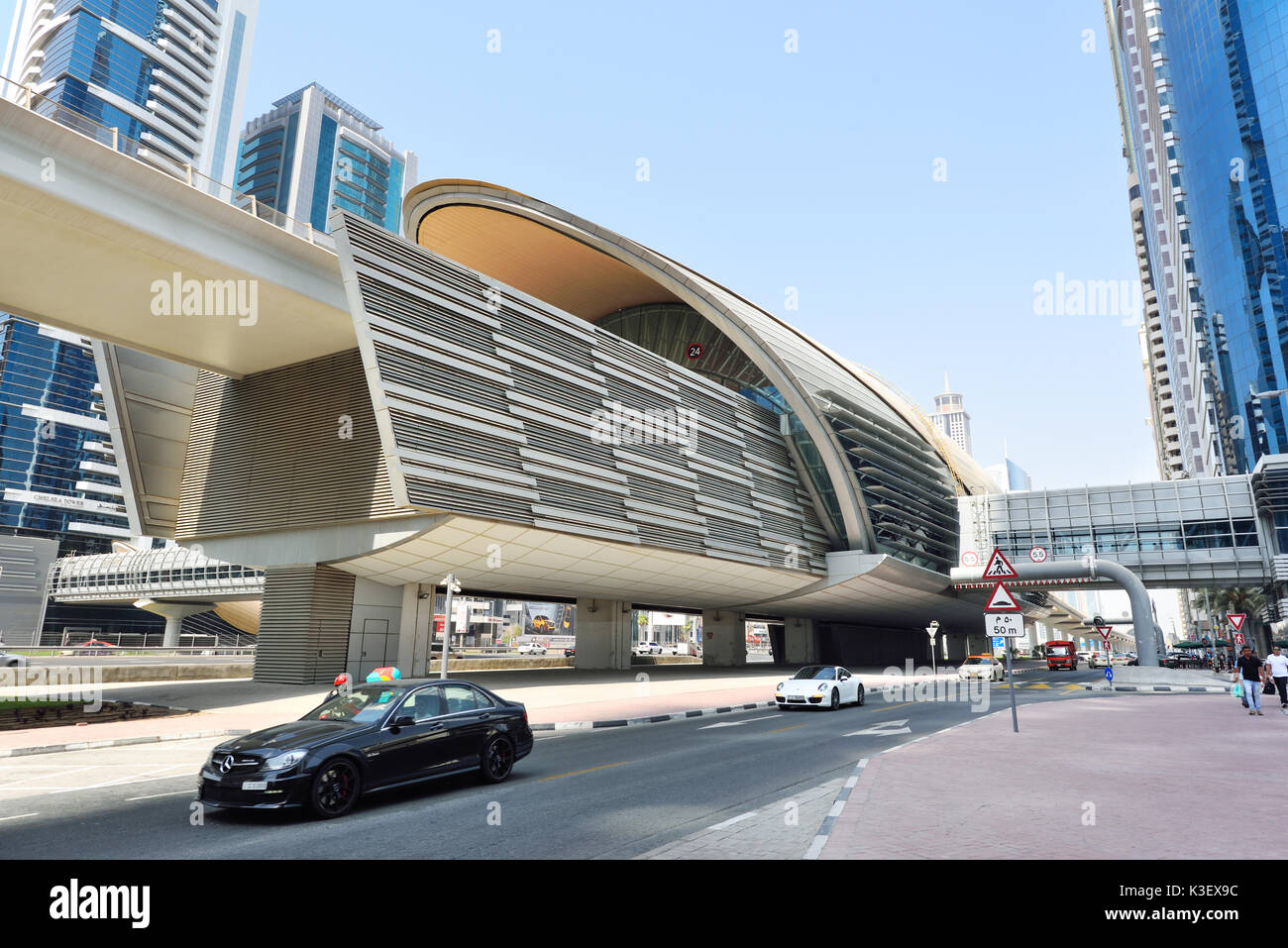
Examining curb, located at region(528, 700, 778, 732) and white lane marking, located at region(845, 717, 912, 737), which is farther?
curb, located at region(528, 700, 778, 732)

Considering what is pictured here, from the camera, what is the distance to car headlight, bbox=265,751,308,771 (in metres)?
7.45

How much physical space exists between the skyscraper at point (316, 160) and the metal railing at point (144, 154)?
428ft

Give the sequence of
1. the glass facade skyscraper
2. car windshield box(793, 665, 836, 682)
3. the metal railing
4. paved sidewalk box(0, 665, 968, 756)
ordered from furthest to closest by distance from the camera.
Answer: the glass facade skyscraper
car windshield box(793, 665, 836, 682)
the metal railing
paved sidewalk box(0, 665, 968, 756)

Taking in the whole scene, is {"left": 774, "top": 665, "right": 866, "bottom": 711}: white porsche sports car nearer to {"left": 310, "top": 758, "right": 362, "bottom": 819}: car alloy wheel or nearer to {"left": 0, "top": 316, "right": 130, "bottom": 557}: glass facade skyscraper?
{"left": 310, "top": 758, "right": 362, "bottom": 819}: car alloy wheel

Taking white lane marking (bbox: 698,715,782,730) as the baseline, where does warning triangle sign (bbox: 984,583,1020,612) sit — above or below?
above

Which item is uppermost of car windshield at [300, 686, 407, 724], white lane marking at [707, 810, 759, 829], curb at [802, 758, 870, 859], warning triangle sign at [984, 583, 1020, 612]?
warning triangle sign at [984, 583, 1020, 612]

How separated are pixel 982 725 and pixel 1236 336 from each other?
276ft

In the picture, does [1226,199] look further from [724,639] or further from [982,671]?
[724,639]

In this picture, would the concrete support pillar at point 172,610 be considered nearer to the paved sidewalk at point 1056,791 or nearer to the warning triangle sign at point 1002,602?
the warning triangle sign at point 1002,602

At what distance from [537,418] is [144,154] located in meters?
13.0

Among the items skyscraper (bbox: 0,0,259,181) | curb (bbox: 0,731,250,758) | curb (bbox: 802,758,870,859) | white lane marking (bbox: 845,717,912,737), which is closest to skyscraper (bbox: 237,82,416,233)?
skyscraper (bbox: 0,0,259,181)

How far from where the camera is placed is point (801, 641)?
5397 cm

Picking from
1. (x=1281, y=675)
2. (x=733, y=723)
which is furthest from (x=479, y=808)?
(x=1281, y=675)

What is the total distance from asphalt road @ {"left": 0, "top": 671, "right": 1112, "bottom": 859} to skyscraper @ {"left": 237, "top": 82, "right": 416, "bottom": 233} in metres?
147
